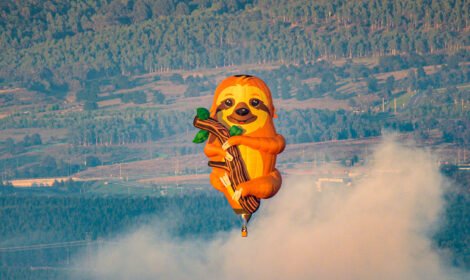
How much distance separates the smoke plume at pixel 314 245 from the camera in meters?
122

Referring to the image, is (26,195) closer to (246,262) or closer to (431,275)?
(246,262)

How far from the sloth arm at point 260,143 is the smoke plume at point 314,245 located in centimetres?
6902

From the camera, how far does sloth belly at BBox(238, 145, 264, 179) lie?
2024 inches

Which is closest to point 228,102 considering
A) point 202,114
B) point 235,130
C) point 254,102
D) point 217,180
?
point 254,102

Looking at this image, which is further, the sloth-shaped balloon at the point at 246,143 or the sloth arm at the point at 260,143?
the sloth-shaped balloon at the point at 246,143

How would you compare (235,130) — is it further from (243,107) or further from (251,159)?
(243,107)

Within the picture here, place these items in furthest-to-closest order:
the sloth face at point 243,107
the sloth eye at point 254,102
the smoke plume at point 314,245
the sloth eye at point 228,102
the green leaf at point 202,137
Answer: the smoke plume at point 314,245 < the sloth eye at point 228,102 < the sloth eye at point 254,102 < the sloth face at point 243,107 < the green leaf at point 202,137

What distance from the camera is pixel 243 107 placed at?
5222 centimetres

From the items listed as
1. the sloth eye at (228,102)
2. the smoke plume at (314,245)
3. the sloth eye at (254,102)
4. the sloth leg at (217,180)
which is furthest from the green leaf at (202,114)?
the smoke plume at (314,245)

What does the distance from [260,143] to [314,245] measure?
242ft

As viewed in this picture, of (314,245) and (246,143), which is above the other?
(246,143)

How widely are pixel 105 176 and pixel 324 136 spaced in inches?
844

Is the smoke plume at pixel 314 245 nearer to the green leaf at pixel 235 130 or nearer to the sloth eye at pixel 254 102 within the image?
the sloth eye at pixel 254 102

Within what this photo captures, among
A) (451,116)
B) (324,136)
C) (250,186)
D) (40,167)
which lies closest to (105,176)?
(40,167)
